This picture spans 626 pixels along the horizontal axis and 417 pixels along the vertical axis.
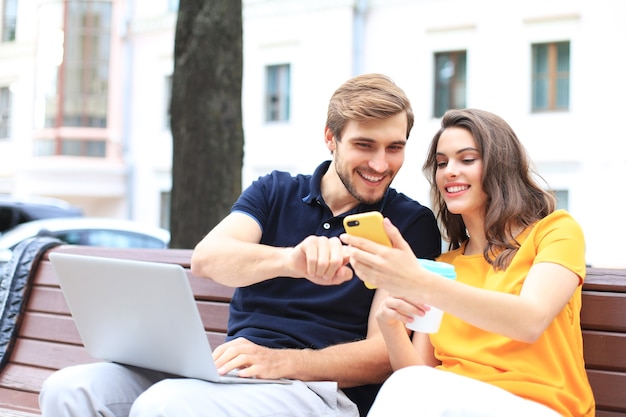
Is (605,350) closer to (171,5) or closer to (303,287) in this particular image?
(303,287)

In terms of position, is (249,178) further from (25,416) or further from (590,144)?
(25,416)

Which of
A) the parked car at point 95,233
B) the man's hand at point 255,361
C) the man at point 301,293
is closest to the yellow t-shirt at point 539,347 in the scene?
the man at point 301,293

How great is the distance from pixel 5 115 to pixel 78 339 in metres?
20.0

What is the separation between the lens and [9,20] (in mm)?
22297

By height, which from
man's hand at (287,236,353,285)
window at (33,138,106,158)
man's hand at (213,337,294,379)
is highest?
window at (33,138,106,158)

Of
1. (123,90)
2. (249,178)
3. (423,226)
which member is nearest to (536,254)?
(423,226)

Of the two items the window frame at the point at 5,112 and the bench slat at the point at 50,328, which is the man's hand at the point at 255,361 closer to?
the bench slat at the point at 50,328

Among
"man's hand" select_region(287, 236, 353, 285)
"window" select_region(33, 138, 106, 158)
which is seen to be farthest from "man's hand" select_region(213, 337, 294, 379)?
"window" select_region(33, 138, 106, 158)

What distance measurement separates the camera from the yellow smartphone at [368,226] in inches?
77.7

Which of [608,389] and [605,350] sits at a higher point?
[605,350]

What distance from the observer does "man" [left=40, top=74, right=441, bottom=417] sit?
2.22 m

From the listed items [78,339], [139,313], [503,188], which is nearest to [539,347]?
[503,188]

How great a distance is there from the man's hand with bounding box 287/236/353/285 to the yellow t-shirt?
41 centimetres

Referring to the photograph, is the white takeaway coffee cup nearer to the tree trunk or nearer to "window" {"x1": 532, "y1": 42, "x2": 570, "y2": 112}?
the tree trunk
